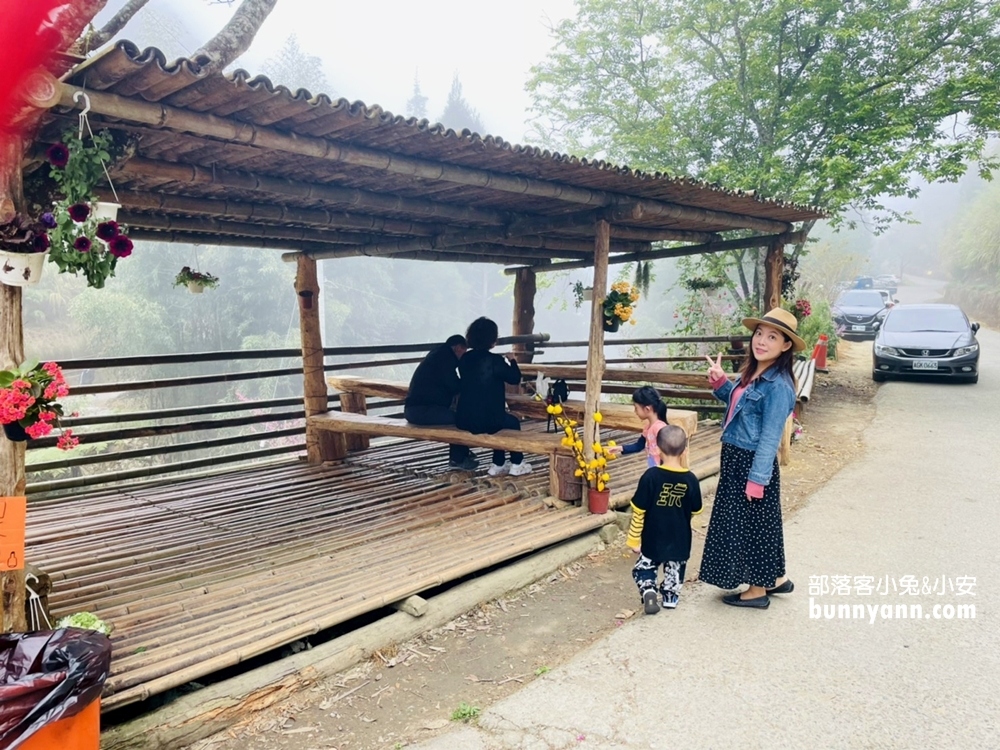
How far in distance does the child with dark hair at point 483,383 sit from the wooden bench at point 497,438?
Answer: 0.13 m

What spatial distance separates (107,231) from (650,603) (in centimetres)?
347

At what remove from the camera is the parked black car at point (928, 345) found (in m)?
11.3

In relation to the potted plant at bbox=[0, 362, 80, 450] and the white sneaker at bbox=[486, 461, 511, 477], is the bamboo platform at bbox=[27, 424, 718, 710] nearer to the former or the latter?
the white sneaker at bbox=[486, 461, 511, 477]

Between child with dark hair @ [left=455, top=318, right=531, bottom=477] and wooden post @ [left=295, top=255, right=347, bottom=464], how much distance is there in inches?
69.9

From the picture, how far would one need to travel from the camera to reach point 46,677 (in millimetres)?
2135

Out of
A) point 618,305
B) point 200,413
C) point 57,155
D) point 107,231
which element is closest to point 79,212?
point 107,231

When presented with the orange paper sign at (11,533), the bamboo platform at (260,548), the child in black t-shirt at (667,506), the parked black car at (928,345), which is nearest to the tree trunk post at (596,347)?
the bamboo platform at (260,548)

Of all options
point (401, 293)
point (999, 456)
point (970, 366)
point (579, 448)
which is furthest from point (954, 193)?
point (579, 448)

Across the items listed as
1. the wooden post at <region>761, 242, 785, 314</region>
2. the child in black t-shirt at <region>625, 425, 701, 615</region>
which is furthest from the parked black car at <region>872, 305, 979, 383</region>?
the child in black t-shirt at <region>625, 425, 701, 615</region>

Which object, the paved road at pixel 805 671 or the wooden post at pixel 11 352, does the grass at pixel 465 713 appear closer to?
the paved road at pixel 805 671

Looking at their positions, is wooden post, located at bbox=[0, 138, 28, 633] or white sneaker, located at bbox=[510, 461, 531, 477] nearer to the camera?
wooden post, located at bbox=[0, 138, 28, 633]

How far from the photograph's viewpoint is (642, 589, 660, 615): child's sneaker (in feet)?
12.6

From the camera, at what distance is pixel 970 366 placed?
37.1ft

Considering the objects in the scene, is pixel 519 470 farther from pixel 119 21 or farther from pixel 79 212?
pixel 119 21
